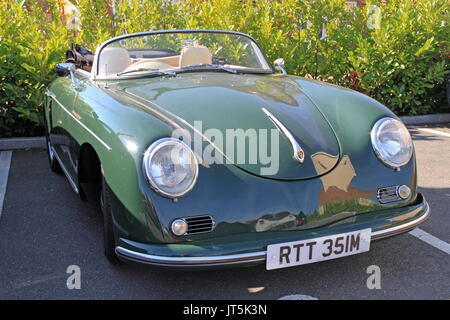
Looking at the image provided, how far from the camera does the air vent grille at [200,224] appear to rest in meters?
2.23

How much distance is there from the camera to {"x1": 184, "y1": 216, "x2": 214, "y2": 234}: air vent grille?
87.8 inches

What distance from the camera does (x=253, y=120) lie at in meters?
2.65

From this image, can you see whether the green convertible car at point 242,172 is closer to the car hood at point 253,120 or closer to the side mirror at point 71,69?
the car hood at point 253,120

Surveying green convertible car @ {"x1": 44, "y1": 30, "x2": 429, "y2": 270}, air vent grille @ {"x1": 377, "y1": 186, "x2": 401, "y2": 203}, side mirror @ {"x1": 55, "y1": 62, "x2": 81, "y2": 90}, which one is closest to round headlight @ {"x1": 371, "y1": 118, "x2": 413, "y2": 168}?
green convertible car @ {"x1": 44, "y1": 30, "x2": 429, "y2": 270}

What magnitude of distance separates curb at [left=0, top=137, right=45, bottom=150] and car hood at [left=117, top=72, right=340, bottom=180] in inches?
122

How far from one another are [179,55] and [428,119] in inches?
184

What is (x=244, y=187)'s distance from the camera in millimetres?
2328

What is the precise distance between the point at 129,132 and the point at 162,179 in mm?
346

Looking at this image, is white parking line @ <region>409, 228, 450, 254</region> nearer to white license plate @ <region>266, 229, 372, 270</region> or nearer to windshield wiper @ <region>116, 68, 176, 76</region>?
white license plate @ <region>266, 229, 372, 270</region>

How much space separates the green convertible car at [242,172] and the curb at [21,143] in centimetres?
303

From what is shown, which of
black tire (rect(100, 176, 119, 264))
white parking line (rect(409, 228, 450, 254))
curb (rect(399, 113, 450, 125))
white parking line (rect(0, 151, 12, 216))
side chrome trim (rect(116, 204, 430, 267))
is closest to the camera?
side chrome trim (rect(116, 204, 430, 267))

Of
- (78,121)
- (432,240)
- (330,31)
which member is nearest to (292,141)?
(432,240)
